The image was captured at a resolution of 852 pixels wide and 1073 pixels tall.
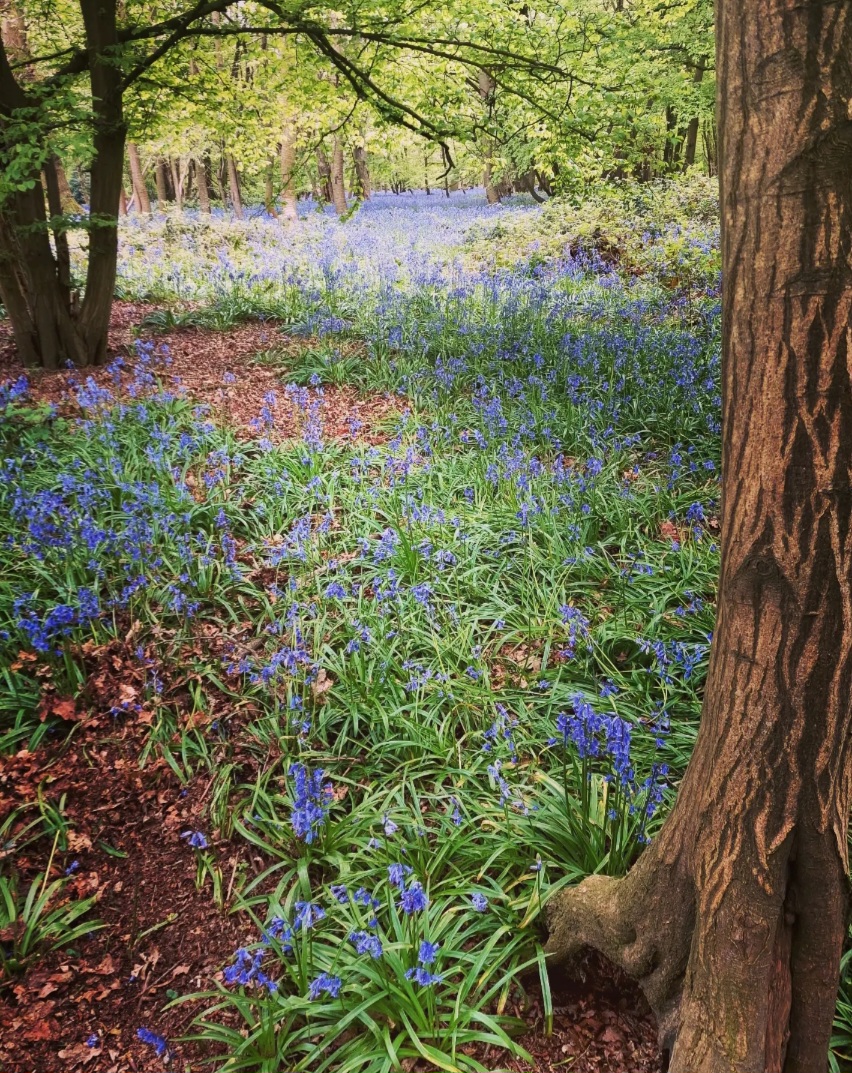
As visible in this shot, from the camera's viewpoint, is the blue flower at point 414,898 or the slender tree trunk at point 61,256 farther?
the slender tree trunk at point 61,256

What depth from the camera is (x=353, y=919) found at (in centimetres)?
224

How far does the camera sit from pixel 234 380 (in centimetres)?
672

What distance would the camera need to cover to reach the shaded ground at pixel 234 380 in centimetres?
592

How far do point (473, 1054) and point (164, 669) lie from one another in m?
2.28

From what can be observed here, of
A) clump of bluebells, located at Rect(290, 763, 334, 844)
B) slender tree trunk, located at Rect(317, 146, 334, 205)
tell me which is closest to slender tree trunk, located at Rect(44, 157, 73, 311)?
clump of bluebells, located at Rect(290, 763, 334, 844)

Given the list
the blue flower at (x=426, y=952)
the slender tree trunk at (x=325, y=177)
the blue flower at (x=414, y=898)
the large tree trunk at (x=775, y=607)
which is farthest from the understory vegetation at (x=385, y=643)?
the slender tree trunk at (x=325, y=177)

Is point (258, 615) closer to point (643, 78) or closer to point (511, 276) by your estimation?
point (643, 78)

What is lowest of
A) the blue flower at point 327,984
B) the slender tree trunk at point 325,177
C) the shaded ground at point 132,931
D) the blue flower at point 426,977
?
the shaded ground at point 132,931

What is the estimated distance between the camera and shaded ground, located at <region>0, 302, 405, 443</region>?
5.92 meters

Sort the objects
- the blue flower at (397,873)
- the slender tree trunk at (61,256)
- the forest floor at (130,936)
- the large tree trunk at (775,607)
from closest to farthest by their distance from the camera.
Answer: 1. the large tree trunk at (775,607)
2. the forest floor at (130,936)
3. the blue flower at (397,873)
4. the slender tree trunk at (61,256)

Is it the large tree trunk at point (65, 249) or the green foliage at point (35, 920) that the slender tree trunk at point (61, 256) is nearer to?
the large tree trunk at point (65, 249)

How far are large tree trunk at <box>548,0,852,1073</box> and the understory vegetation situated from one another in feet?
1.68

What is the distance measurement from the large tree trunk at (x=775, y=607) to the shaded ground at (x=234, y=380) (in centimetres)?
441

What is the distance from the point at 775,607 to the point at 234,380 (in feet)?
20.5
